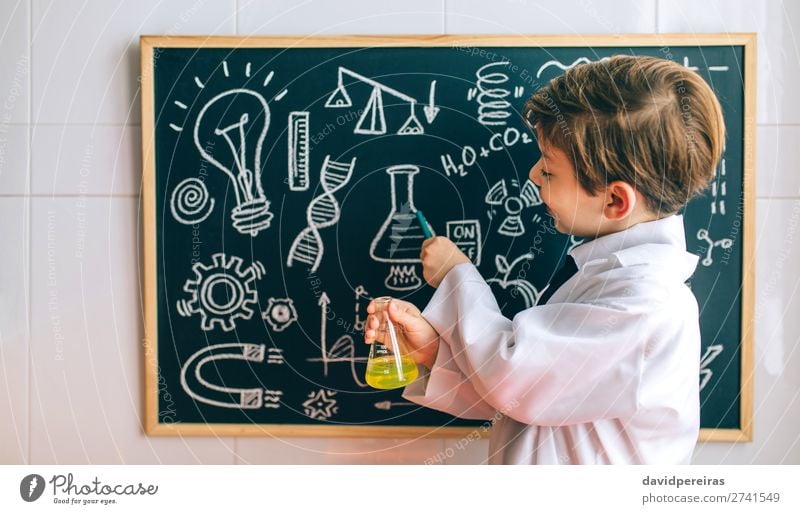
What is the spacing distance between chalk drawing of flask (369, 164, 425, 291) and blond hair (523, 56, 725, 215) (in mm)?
232

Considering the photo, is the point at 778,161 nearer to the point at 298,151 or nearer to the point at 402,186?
the point at 402,186

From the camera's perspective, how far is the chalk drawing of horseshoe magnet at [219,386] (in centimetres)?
86

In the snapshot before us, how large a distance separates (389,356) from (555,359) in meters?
0.20

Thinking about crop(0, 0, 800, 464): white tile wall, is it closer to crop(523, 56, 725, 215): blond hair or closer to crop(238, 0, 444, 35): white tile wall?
crop(238, 0, 444, 35): white tile wall

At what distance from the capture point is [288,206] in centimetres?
84

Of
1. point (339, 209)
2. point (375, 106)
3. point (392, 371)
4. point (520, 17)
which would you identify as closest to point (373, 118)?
point (375, 106)

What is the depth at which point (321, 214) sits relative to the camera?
84cm

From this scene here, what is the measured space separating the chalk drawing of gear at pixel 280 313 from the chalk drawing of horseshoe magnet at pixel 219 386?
1.5 inches

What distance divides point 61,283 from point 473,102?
2.09ft

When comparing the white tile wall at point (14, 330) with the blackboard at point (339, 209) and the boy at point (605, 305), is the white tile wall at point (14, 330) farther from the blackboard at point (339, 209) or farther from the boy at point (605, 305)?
the boy at point (605, 305)

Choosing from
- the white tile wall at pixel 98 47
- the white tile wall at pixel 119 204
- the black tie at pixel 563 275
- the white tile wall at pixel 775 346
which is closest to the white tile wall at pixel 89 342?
the white tile wall at pixel 119 204

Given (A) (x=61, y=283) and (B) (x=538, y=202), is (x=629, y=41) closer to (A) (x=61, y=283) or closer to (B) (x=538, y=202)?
(B) (x=538, y=202)

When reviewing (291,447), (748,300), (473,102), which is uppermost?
(473,102)
